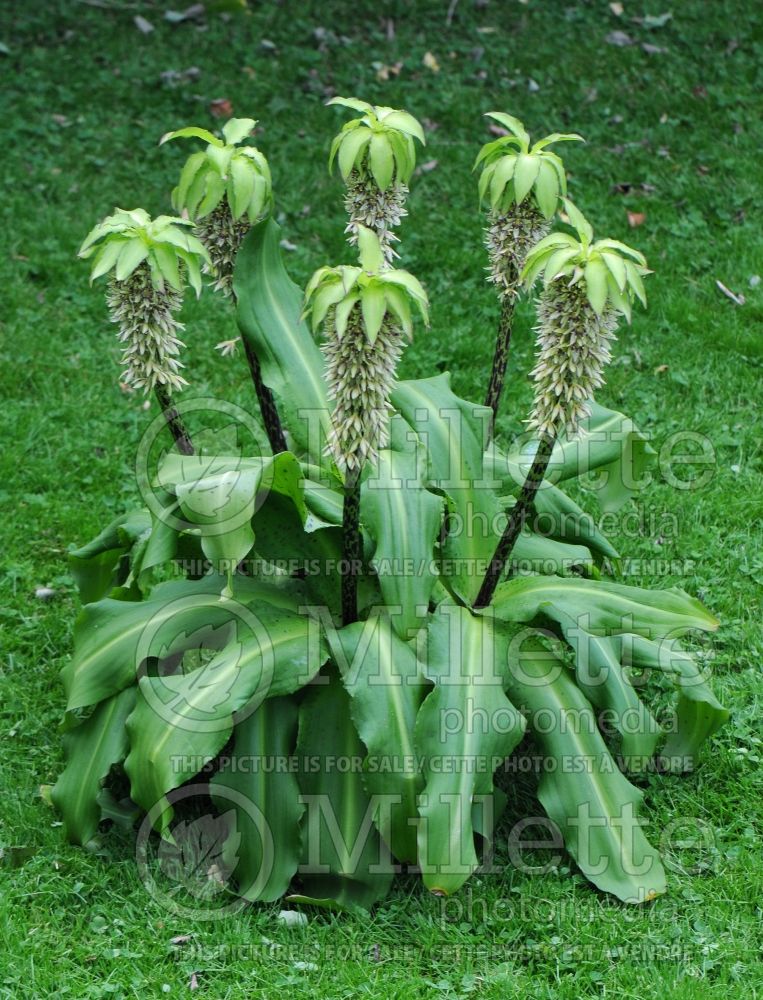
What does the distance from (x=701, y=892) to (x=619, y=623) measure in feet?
2.47

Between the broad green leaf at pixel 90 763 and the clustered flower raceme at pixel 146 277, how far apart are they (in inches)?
36.8

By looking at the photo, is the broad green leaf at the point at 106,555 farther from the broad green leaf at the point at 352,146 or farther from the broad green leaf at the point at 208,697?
the broad green leaf at the point at 352,146

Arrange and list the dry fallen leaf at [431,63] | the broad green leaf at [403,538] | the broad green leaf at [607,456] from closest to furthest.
A: the broad green leaf at [403,538]
the broad green leaf at [607,456]
the dry fallen leaf at [431,63]

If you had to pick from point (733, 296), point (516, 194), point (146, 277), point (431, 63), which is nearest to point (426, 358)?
point (733, 296)

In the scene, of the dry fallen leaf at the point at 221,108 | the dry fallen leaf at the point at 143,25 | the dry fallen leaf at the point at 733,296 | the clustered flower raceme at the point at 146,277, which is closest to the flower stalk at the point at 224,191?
the clustered flower raceme at the point at 146,277

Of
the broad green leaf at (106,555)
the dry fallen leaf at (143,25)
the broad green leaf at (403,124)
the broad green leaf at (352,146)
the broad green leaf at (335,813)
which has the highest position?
the broad green leaf at (403,124)

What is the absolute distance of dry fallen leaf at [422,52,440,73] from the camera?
7840 millimetres

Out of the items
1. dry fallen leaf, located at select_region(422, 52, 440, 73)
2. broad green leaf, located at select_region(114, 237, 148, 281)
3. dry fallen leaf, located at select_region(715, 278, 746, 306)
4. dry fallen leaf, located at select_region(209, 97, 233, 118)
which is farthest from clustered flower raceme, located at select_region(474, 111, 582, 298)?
dry fallen leaf, located at select_region(422, 52, 440, 73)

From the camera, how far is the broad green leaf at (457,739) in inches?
122

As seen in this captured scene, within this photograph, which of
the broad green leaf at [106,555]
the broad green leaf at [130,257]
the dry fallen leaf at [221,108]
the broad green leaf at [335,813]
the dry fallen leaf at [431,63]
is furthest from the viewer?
the dry fallen leaf at [431,63]

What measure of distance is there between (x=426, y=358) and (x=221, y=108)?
2658 mm

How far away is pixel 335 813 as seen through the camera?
334cm

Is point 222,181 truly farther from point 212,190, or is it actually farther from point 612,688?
point 612,688

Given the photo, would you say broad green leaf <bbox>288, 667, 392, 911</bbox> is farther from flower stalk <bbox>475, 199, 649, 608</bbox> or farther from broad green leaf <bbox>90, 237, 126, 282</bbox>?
broad green leaf <bbox>90, 237, 126, 282</bbox>
